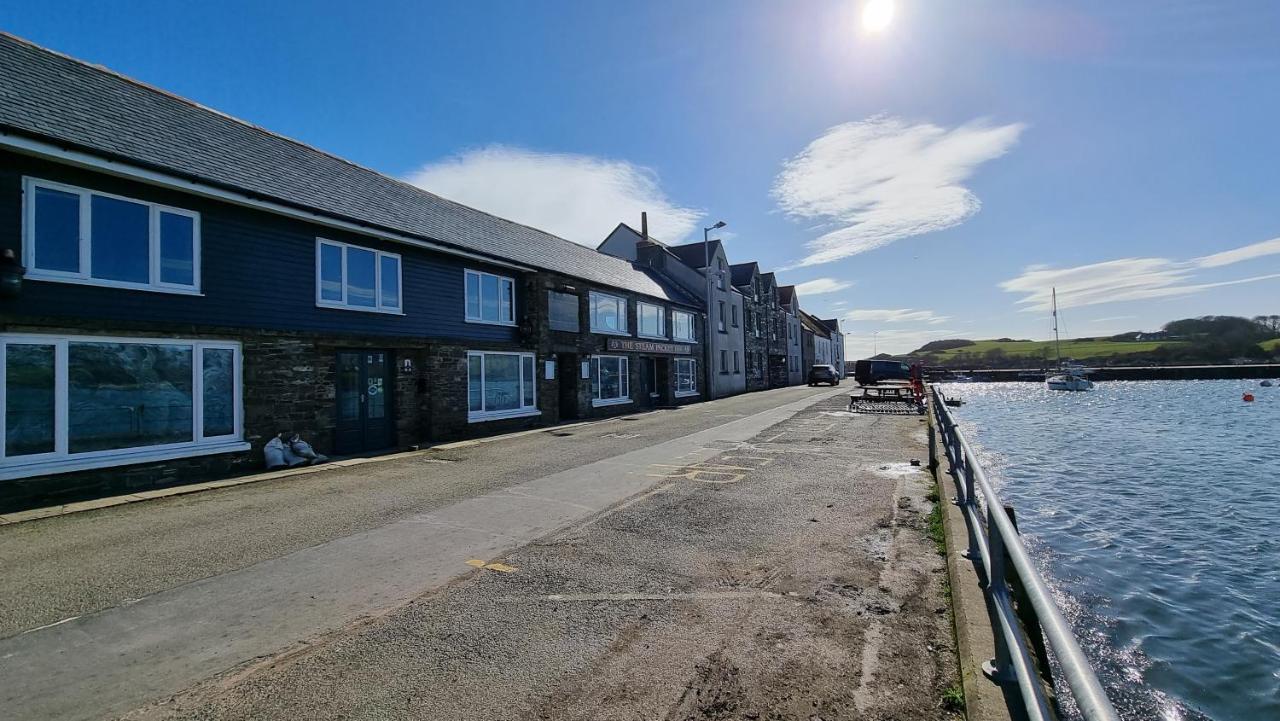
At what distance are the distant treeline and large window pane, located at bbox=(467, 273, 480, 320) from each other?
12341 centimetres

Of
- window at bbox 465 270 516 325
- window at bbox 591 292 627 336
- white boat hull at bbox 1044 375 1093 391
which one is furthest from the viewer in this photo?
white boat hull at bbox 1044 375 1093 391

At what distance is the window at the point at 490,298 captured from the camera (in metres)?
17.5

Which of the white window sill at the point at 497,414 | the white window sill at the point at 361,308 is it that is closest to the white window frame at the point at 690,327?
the white window sill at the point at 497,414

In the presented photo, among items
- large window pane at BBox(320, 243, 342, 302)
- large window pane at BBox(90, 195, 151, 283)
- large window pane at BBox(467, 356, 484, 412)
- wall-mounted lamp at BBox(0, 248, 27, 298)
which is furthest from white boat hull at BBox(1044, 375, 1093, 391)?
wall-mounted lamp at BBox(0, 248, 27, 298)

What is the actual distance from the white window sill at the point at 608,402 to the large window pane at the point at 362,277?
1028 centimetres

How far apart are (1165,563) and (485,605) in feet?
30.6

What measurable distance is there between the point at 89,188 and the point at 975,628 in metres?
13.6

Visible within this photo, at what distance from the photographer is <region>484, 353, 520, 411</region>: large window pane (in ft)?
58.0

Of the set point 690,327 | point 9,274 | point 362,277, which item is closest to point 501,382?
point 362,277

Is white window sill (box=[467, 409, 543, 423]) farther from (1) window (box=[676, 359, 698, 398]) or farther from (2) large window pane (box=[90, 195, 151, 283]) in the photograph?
(1) window (box=[676, 359, 698, 398])

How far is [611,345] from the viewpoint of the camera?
23.7 metres

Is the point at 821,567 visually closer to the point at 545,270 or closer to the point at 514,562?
the point at 514,562

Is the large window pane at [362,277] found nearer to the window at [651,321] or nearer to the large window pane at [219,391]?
the large window pane at [219,391]

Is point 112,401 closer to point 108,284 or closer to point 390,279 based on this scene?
point 108,284
